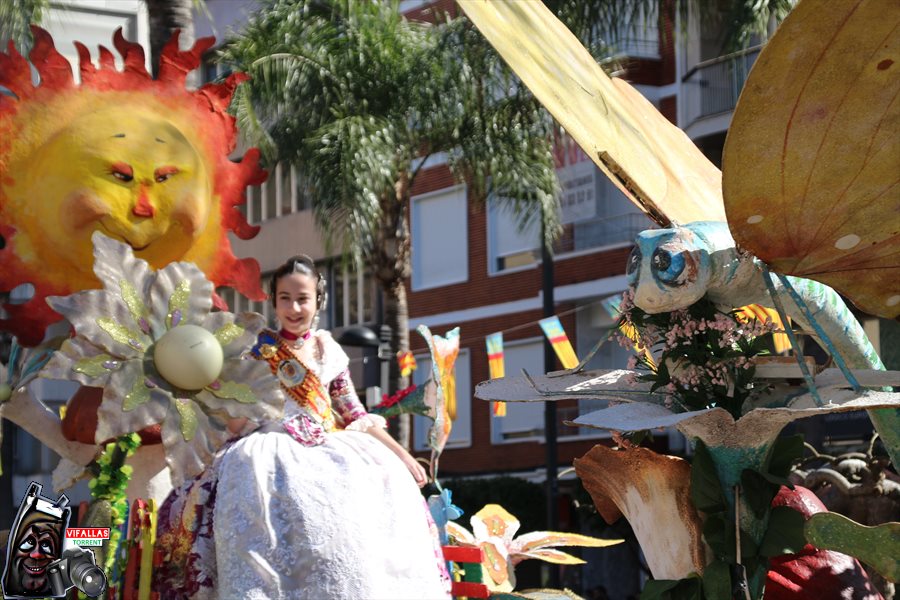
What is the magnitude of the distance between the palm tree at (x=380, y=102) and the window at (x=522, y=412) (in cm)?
979

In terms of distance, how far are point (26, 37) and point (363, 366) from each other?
14.9m

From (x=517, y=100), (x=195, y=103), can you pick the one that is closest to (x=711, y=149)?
(x=517, y=100)

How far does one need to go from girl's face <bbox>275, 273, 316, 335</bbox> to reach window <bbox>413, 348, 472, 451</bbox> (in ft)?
63.1

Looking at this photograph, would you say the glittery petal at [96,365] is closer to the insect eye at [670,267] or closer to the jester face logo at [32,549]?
the jester face logo at [32,549]

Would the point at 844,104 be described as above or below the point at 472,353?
below

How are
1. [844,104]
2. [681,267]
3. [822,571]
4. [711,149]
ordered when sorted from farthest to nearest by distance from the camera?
[711,149] → [822,571] → [681,267] → [844,104]

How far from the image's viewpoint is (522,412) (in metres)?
25.2

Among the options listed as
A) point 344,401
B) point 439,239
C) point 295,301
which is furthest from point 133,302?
point 439,239

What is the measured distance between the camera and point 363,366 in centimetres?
2681

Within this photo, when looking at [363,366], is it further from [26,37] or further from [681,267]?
[681,267]

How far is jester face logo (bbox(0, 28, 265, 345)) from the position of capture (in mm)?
6520

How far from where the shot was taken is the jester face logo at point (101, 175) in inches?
257

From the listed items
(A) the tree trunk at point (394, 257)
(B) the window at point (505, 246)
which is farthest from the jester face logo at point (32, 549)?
(B) the window at point (505, 246)

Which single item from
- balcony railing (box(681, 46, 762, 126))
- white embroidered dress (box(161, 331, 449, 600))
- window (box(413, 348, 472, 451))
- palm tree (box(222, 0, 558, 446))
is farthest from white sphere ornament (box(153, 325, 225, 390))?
Result: window (box(413, 348, 472, 451))
